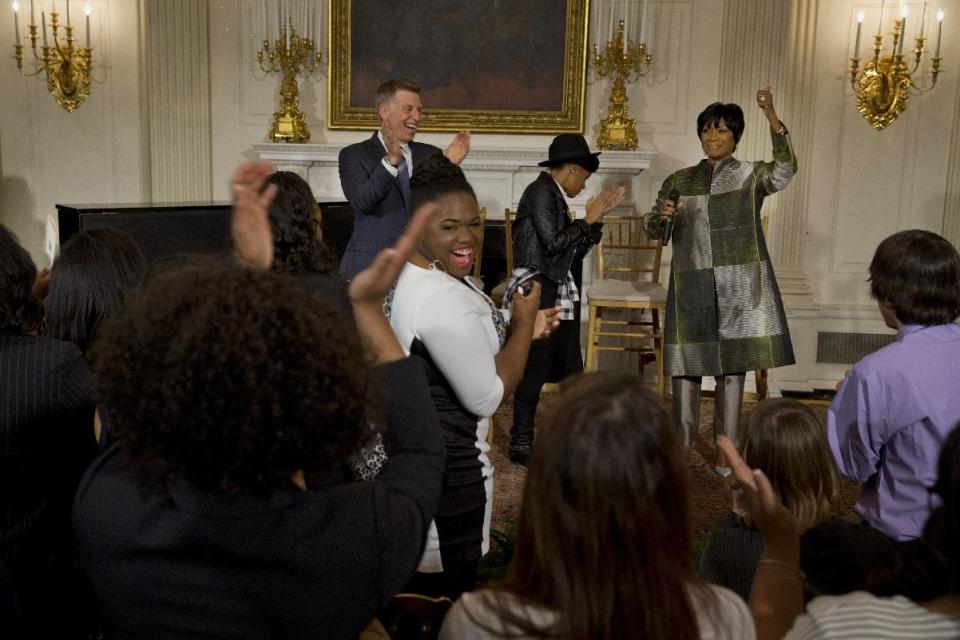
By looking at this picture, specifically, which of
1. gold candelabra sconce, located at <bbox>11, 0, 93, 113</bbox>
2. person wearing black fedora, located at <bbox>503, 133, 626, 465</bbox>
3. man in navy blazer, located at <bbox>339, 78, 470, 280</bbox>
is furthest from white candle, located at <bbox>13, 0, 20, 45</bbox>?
person wearing black fedora, located at <bbox>503, 133, 626, 465</bbox>

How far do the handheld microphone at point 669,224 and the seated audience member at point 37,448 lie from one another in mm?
2797

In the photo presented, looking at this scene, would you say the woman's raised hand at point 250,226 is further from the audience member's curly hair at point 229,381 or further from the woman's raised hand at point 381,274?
the audience member's curly hair at point 229,381

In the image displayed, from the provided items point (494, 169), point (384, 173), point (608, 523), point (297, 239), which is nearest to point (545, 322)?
point (297, 239)

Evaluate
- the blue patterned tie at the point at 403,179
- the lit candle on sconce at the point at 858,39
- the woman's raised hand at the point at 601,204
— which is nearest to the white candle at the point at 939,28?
the lit candle on sconce at the point at 858,39

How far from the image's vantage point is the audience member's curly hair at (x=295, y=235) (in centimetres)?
224

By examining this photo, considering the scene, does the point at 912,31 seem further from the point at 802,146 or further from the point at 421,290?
the point at 421,290

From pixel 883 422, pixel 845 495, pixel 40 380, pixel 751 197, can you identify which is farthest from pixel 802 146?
pixel 40 380

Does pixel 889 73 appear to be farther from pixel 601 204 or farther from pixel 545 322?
pixel 545 322

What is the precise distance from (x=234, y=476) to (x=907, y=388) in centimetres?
167

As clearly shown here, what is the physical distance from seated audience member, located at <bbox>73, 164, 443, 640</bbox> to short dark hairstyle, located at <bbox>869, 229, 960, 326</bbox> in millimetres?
1546

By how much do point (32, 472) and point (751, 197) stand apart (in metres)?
3.16

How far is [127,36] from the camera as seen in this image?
661cm

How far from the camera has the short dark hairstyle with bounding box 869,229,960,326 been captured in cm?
225

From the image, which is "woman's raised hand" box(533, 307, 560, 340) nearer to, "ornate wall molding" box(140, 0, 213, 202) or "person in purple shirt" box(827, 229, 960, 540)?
"person in purple shirt" box(827, 229, 960, 540)
